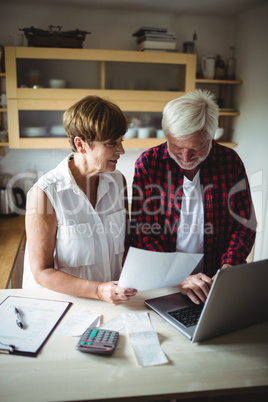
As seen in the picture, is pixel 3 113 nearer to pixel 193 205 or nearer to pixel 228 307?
pixel 193 205

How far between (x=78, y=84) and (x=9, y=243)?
1.37 meters

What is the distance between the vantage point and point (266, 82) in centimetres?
280

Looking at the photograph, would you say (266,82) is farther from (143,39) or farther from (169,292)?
(169,292)

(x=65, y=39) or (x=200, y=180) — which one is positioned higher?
(x=65, y=39)

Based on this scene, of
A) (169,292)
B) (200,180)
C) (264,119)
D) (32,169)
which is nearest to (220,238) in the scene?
(200,180)

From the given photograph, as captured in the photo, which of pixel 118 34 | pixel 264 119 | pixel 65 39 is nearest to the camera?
pixel 65 39

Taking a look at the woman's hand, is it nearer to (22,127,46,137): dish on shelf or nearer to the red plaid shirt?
the red plaid shirt

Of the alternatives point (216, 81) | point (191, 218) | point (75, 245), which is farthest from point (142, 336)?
point (216, 81)

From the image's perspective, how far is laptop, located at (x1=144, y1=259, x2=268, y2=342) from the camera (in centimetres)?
86

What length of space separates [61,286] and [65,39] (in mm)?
2156

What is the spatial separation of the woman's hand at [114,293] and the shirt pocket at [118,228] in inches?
11.8

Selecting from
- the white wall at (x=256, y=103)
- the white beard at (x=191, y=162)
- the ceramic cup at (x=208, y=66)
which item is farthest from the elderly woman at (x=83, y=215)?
the ceramic cup at (x=208, y=66)

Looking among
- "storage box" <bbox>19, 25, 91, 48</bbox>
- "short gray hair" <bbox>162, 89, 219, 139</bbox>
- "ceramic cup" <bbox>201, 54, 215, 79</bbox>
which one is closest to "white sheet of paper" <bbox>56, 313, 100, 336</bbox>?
"short gray hair" <bbox>162, 89, 219, 139</bbox>

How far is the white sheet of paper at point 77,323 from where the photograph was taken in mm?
988
